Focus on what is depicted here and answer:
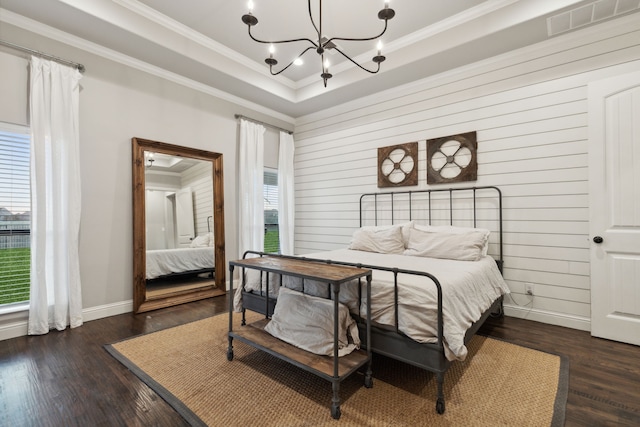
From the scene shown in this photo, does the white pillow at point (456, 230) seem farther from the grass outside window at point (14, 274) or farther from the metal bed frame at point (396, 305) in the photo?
the grass outside window at point (14, 274)

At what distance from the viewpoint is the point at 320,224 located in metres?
4.95

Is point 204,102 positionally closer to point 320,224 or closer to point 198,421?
point 320,224

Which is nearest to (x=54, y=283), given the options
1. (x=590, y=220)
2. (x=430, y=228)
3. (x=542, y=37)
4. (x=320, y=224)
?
(x=320, y=224)

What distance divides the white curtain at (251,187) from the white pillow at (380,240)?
1.65 meters

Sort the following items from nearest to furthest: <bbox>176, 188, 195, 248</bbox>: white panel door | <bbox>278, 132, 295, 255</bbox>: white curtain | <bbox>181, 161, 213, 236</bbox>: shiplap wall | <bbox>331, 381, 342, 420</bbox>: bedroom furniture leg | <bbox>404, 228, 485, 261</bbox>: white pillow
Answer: <bbox>331, 381, 342, 420</bbox>: bedroom furniture leg, <bbox>404, 228, 485, 261</bbox>: white pillow, <bbox>176, 188, 195, 248</bbox>: white panel door, <bbox>181, 161, 213, 236</bbox>: shiplap wall, <bbox>278, 132, 295, 255</bbox>: white curtain

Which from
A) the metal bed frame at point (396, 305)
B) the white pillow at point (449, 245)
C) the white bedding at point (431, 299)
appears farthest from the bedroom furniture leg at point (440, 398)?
the white pillow at point (449, 245)

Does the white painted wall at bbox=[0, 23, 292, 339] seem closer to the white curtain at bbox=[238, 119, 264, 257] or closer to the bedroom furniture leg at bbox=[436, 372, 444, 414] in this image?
the white curtain at bbox=[238, 119, 264, 257]

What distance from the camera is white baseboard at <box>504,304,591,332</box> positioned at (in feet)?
9.14

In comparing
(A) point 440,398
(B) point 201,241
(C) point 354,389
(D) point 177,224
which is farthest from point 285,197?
(A) point 440,398

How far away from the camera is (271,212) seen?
500 cm

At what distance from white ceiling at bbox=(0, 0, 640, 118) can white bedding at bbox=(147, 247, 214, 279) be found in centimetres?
227

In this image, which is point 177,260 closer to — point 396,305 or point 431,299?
point 396,305

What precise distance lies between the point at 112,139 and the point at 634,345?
5334mm

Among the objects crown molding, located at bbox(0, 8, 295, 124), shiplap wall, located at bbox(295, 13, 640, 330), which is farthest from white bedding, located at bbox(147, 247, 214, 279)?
shiplap wall, located at bbox(295, 13, 640, 330)
